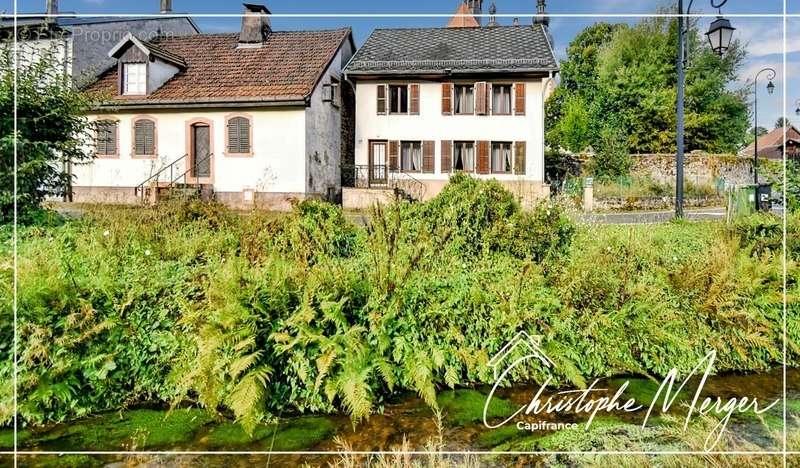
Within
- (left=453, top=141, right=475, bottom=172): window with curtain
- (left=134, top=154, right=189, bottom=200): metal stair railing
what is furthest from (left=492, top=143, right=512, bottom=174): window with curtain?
(left=134, top=154, right=189, bottom=200): metal stair railing

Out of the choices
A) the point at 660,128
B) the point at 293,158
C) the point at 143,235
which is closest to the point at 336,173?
the point at 293,158

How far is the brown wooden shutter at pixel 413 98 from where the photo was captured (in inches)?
821

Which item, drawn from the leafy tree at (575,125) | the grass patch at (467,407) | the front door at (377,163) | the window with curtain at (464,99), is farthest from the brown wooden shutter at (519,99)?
the grass patch at (467,407)

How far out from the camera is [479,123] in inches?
822

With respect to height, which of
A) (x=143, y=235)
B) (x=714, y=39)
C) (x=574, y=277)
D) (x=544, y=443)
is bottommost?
(x=544, y=443)

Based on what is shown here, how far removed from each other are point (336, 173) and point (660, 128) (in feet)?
38.8

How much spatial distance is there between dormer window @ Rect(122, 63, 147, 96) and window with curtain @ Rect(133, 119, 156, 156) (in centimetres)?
140

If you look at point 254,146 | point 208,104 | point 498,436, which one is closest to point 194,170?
point 254,146

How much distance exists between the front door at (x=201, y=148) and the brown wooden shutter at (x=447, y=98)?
9.67 m

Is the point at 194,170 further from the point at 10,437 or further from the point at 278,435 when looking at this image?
the point at 278,435

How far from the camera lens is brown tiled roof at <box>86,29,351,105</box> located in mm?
16031

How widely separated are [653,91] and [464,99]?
11.0 meters

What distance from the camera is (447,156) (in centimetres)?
2094

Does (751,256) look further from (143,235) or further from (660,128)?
(143,235)
